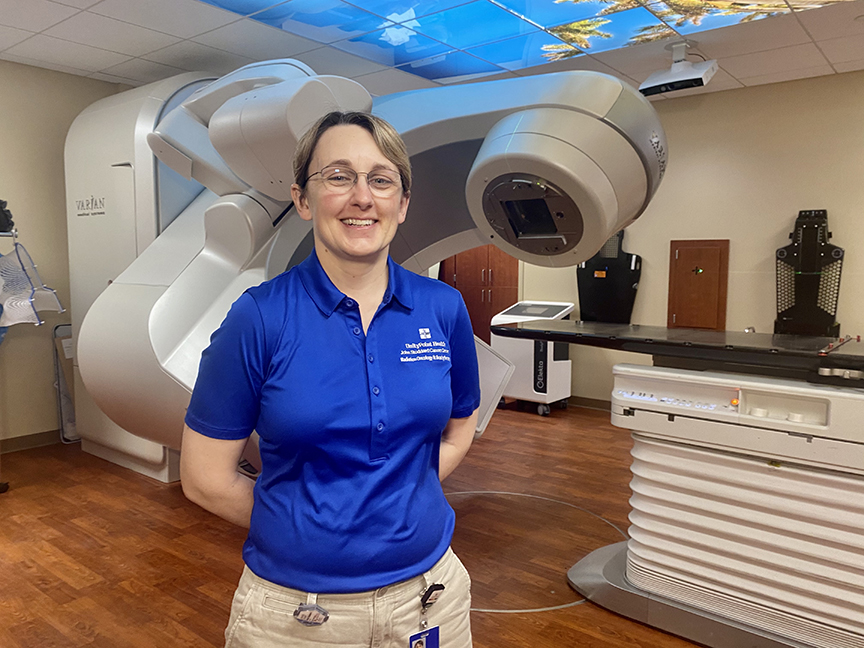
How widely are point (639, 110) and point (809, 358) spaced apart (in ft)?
2.84

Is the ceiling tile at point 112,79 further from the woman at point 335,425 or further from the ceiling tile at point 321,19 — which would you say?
the woman at point 335,425

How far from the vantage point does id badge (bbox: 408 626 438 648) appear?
100 centimetres

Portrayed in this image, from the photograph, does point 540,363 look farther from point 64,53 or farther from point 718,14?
point 64,53

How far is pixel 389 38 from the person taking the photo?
3.57 m

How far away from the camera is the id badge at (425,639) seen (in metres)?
1.00

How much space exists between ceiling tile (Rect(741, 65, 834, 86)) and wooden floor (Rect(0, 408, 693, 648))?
264 cm

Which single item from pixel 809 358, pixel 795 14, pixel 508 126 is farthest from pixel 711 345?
pixel 795 14

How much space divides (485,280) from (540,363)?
124 cm

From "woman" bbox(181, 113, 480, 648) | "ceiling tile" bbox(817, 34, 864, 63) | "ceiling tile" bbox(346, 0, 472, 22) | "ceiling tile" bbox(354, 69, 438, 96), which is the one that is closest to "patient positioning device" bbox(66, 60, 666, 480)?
"woman" bbox(181, 113, 480, 648)

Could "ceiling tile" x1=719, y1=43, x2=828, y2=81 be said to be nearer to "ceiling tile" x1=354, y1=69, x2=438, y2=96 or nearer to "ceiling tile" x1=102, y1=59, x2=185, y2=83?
"ceiling tile" x1=354, y1=69, x2=438, y2=96

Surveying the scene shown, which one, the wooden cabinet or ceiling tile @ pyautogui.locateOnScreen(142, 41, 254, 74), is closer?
ceiling tile @ pyautogui.locateOnScreen(142, 41, 254, 74)

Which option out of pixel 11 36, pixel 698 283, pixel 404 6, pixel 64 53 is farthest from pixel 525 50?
pixel 11 36

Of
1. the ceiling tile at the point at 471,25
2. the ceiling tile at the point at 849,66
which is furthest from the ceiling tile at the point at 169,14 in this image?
the ceiling tile at the point at 849,66

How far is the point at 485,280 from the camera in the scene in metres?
6.16
